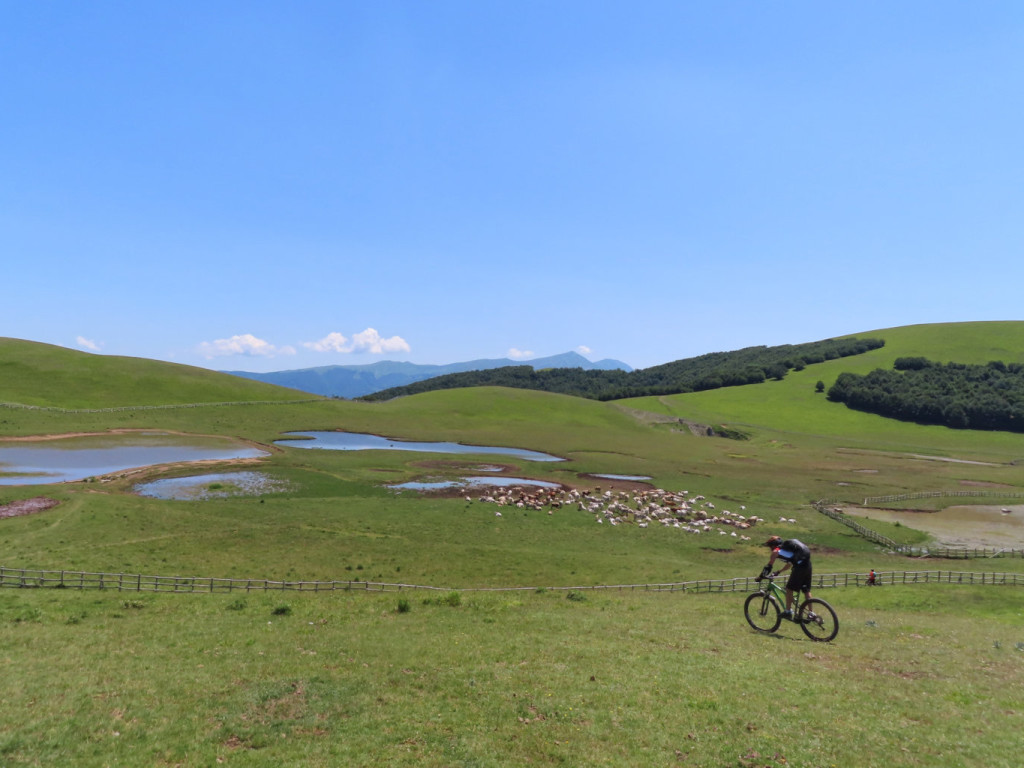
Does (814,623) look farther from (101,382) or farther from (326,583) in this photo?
(101,382)

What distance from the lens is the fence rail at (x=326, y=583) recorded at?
3030 cm

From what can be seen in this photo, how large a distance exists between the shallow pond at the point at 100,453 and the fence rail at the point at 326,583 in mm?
31659

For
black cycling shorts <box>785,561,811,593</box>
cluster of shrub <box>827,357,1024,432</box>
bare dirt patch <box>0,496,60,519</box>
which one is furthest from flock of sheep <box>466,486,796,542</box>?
cluster of shrub <box>827,357,1024,432</box>

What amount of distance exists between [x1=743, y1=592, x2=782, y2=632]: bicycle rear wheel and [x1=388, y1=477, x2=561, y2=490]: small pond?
4700 cm

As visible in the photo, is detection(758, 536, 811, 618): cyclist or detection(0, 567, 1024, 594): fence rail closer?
detection(758, 536, 811, 618): cyclist

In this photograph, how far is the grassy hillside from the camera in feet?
354

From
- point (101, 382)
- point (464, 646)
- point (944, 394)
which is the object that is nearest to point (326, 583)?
point (464, 646)

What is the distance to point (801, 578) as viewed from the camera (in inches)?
760

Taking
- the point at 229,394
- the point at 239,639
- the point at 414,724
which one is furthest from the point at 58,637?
the point at 229,394

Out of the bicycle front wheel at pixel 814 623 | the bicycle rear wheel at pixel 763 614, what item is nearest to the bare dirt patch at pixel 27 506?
the bicycle rear wheel at pixel 763 614

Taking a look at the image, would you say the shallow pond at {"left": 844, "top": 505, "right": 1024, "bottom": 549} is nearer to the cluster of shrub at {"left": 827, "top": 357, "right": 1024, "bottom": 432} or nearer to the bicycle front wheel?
the bicycle front wheel

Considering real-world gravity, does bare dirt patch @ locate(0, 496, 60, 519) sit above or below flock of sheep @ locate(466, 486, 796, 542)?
above

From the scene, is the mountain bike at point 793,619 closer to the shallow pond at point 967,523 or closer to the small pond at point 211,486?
the shallow pond at point 967,523

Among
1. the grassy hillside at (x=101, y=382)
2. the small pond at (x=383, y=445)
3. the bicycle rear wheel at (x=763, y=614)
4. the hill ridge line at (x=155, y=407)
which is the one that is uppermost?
the grassy hillside at (x=101, y=382)
